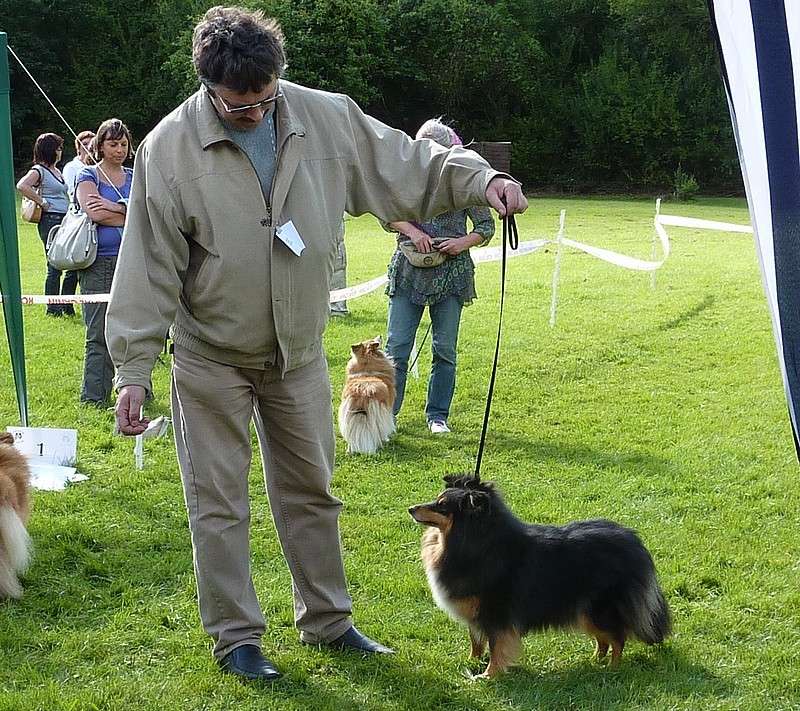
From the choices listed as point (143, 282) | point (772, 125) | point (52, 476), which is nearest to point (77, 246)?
point (52, 476)

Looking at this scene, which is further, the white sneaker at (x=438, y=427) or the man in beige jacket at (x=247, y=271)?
the white sneaker at (x=438, y=427)

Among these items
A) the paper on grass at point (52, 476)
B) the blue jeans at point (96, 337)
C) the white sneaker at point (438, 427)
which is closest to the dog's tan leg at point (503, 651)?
the paper on grass at point (52, 476)

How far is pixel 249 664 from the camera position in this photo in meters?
3.45

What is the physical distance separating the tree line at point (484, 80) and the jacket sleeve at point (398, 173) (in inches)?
1203

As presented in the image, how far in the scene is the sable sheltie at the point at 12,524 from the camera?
13.1 ft

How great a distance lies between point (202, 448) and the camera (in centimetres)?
331

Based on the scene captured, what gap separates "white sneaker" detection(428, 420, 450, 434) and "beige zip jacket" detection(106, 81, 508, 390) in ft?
11.4

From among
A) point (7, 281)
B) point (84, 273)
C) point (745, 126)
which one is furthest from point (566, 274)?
point (745, 126)

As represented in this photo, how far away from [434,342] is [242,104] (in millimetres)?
3751

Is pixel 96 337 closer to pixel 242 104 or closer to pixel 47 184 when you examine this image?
pixel 47 184

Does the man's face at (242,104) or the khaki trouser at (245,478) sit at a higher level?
the man's face at (242,104)

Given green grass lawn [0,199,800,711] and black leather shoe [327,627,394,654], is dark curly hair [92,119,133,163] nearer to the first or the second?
green grass lawn [0,199,800,711]

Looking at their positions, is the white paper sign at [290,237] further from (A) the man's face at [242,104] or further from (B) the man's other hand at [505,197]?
(B) the man's other hand at [505,197]

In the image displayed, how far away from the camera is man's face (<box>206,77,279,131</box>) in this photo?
2.94 metres
